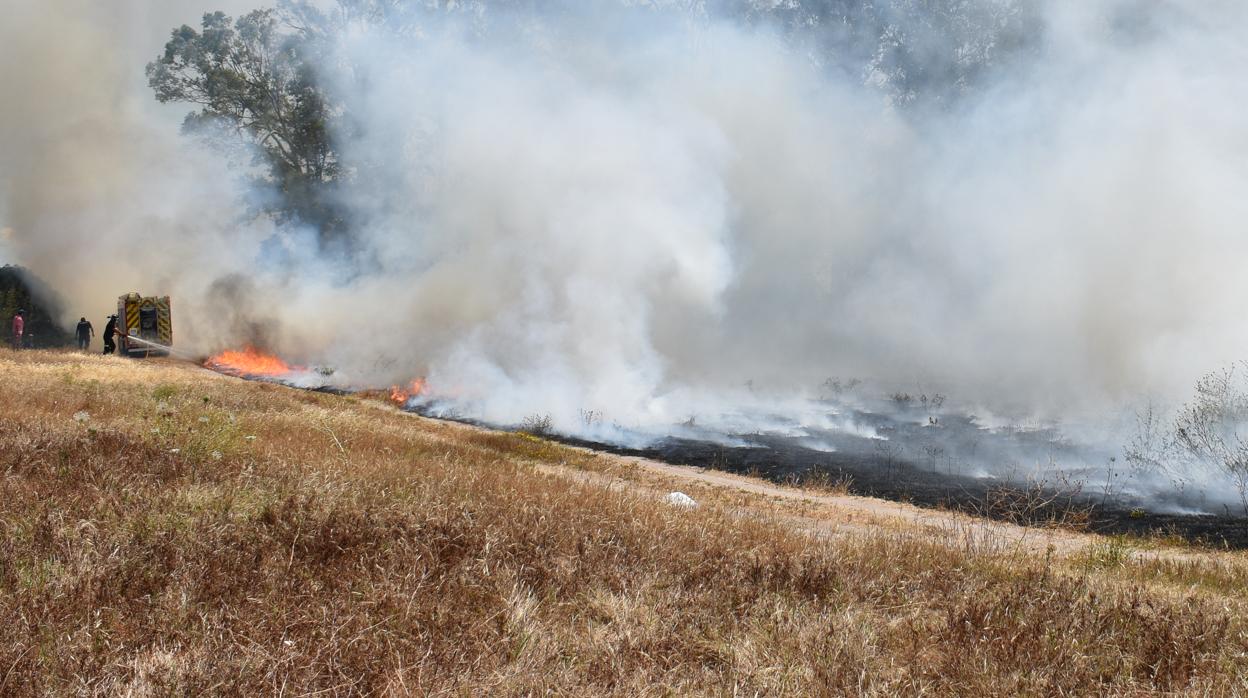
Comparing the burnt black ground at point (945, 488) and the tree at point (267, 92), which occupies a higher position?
the tree at point (267, 92)

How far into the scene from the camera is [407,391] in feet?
83.7

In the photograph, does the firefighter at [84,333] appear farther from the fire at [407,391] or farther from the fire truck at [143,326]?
the fire at [407,391]

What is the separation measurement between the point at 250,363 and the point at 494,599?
30.8 meters

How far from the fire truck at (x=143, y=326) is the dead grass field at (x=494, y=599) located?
2622 centimetres

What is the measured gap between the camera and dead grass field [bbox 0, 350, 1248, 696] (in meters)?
3.48

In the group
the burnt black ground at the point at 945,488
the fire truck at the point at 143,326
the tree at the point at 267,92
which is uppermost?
the tree at the point at 267,92

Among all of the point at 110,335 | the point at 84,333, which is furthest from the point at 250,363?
the point at 84,333

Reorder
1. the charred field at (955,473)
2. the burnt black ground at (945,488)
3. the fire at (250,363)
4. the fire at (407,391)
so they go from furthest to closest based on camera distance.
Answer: the fire at (250,363) < the fire at (407,391) < the charred field at (955,473) < the burnt black ground at (945,488)

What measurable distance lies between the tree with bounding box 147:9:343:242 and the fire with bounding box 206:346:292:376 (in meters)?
8.62

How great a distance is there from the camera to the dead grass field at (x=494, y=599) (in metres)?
A: 3.48

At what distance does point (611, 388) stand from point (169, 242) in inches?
954

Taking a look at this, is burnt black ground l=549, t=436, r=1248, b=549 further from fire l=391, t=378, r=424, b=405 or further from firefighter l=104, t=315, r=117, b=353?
firefighter l=104, t=315, r=117, b=353

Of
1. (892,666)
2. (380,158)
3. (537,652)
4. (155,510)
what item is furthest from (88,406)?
(380,158)

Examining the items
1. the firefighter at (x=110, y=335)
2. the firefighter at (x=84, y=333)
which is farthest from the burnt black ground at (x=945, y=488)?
the firefighter at (x=84, y=333)
